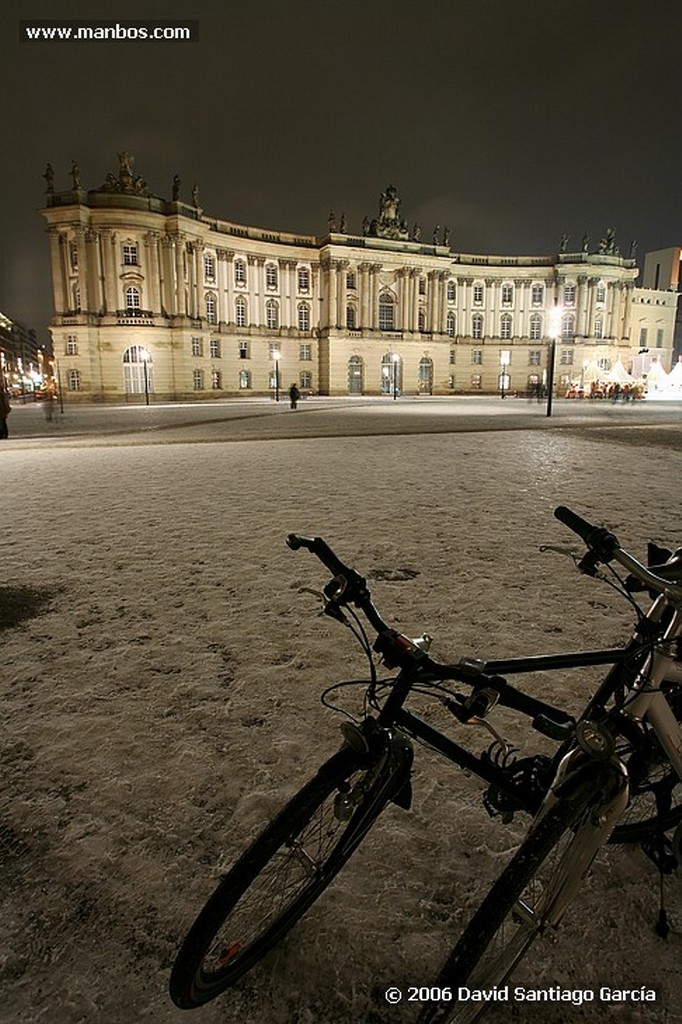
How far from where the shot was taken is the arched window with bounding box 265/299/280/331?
7306 centimetres

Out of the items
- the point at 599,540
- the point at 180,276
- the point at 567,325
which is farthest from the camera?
the point at 567,325

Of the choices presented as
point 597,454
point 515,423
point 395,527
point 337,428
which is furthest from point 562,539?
point 515,423

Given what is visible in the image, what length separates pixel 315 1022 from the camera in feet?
5.98

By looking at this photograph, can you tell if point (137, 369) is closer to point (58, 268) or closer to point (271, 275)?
point (58, 268)

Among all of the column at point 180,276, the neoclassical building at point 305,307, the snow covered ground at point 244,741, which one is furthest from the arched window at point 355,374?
the snow covered ground at point 244,741

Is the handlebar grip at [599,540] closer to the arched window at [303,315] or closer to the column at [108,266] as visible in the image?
the column at [108,266]

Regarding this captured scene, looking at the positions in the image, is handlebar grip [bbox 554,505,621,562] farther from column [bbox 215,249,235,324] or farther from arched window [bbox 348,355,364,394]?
arched window [bbox 348,355,364,394]

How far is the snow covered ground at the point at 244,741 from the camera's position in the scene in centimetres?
199

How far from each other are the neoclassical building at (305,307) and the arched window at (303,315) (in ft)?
0.58

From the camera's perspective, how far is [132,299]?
61.5 meters

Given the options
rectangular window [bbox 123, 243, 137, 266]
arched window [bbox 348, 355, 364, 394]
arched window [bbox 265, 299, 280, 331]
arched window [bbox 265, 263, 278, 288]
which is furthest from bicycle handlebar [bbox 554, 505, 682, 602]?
arched window [bbox 265, 263, 278, 288]

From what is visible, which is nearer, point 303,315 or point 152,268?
point 152,268

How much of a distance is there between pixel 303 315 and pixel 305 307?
104cm

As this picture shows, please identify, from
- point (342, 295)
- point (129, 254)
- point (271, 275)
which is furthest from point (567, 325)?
point (129, 254)
